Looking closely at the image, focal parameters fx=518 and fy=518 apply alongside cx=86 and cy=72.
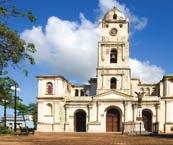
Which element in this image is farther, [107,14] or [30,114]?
[30,114]

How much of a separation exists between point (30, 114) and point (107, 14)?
3620 cm

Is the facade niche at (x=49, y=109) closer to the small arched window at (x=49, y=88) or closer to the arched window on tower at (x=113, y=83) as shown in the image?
the small arched window at (x=49, y=88)

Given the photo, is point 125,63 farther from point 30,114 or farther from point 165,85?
point 30,114

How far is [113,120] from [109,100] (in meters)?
3.53

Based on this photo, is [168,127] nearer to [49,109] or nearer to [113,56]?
[113,56]

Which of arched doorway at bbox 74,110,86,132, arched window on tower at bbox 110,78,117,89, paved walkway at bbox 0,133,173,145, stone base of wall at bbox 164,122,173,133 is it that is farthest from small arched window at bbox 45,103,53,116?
paved walkway at bbox 0,133,173,145

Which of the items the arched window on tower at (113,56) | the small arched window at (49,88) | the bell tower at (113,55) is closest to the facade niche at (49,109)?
the small arched window at (49,88)

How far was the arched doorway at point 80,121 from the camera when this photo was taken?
85.4 meters

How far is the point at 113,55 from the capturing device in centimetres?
8606

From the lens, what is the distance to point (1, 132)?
54969mm

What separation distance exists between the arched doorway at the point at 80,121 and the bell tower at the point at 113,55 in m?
4.80

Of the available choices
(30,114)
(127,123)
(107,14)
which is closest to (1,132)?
(127,123)

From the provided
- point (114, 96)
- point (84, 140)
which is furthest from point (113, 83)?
point (84, 140)

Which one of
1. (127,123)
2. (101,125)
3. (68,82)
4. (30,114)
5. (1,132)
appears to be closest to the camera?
(1,132)
